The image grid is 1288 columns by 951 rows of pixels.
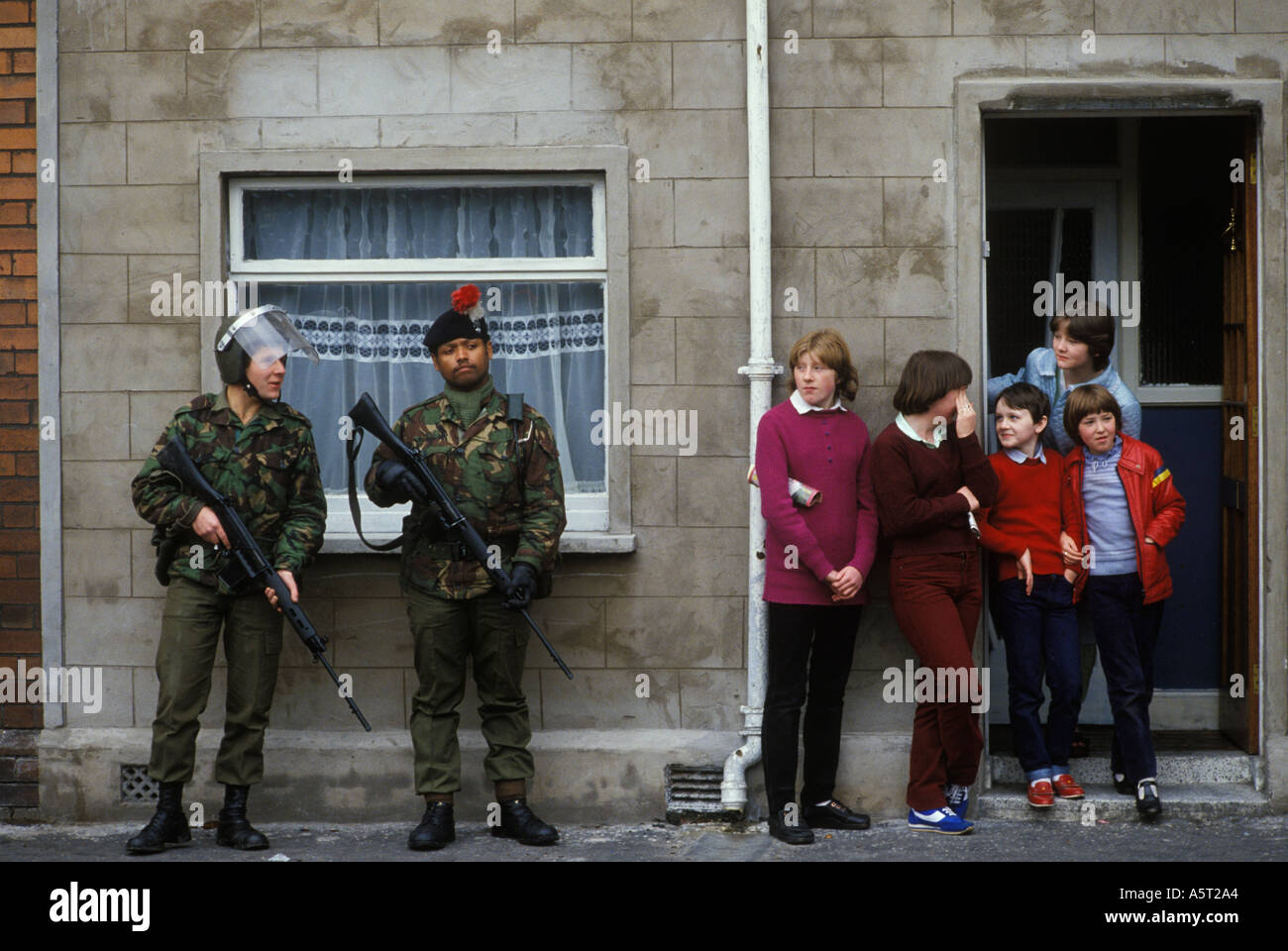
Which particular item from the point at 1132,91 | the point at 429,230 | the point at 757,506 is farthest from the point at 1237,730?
the point at 429,230

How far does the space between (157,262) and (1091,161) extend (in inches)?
177

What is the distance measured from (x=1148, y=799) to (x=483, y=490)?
120 inches

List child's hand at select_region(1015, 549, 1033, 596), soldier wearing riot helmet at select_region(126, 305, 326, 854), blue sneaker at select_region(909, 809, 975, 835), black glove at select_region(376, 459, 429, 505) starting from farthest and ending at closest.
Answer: child's hand at select_region(1015, 549, 1033, 596), blue sneaker at select_region(909, 809, 975, 835), soldier wearing riot helmet at select_region(126, 305, 326, 854), black glove at select_region(376, 459, 429, 505)

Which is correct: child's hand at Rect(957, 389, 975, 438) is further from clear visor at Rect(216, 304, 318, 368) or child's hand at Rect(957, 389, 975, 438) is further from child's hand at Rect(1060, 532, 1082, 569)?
clear visor at Rect(216, 304, 318, 368)

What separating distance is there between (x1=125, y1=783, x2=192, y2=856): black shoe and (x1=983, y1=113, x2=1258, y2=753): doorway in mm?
3761

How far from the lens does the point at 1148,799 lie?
20.9ft

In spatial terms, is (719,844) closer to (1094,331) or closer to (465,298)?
(465,298)

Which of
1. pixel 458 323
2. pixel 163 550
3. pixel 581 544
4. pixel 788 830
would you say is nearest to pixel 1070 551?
pixel 788 830

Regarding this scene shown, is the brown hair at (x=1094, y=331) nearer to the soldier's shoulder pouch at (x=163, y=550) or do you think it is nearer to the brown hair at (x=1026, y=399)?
the brown hair at (x=1026, y=399)

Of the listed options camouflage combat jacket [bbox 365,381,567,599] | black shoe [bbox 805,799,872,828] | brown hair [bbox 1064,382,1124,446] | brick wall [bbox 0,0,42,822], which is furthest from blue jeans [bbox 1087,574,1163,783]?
brick wall [bbox 0,0,42,822]

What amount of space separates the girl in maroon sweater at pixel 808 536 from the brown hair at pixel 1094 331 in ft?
3.29

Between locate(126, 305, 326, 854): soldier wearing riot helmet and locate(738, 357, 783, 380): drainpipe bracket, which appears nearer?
locate(126, 305, 326, 854): soldier wearing riot helmet

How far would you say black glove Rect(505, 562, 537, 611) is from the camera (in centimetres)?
601

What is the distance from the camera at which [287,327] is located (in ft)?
20.6
